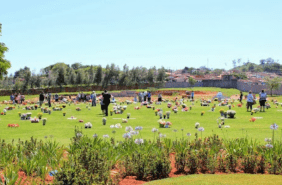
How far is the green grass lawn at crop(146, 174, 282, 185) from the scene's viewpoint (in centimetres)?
679

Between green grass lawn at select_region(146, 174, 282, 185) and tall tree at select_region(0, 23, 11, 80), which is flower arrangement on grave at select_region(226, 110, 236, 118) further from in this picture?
tall tree at select_region(0, 23, 11, 80)

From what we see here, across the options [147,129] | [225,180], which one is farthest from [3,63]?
[225,180]

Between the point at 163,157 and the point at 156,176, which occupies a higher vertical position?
the point at 163,157

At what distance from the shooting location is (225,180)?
6.99 m

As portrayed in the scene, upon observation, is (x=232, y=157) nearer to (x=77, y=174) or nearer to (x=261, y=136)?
(x=77, y=174)

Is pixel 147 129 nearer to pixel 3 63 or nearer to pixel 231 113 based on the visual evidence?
pixel 231 113

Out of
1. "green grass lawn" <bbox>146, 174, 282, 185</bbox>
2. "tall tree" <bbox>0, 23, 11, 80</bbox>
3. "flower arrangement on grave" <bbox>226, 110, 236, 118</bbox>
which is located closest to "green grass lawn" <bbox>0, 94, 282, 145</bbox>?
"flower arrangement on grave" <bbox>226, 110, 236, 118</bbox>

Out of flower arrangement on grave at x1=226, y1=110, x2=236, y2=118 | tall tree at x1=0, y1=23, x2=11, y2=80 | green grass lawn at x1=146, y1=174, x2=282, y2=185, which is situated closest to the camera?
green grass lawn at x1=146, y1=174, x2=282, y2=185

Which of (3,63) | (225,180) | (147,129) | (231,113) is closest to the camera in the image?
(225,180)

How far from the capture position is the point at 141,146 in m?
8.84

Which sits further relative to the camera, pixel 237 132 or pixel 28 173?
pixel 237 132

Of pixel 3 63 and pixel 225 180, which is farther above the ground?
pixel 3 63

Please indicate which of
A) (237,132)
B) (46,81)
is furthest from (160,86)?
(237,132)

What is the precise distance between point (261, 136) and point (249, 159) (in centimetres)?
547
